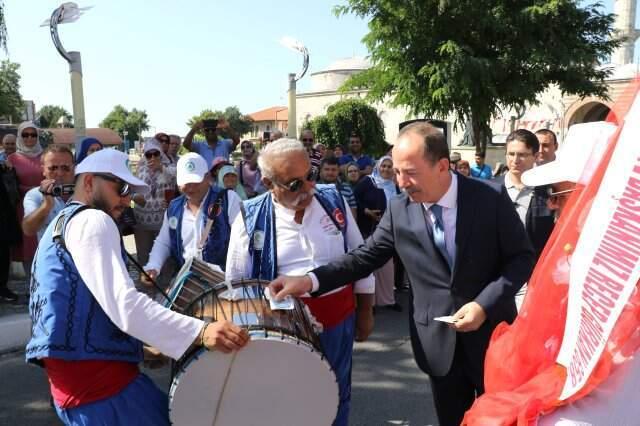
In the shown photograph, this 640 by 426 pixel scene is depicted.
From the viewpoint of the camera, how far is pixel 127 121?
3964 inches

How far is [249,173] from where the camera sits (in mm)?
8281

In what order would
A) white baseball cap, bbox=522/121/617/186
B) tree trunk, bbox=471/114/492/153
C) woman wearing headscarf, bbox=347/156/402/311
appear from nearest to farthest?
white baseball cap, bbox=522/121/617/186, woman wearing headscarf, bbox=347/156/402/311, tree trunk, bbox=471/114/492/153

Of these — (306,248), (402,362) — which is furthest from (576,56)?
(306,248)

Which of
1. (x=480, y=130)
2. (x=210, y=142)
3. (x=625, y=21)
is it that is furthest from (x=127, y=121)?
(x=210, y=142)

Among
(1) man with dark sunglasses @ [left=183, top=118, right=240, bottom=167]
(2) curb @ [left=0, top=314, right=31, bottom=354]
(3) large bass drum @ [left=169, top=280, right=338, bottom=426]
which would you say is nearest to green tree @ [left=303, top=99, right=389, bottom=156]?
(1) man with dark sunglasses @ [left=183, top=118, right=240, bottom=167]

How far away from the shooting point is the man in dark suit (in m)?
2.33

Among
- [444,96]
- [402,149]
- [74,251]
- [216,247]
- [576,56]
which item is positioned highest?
[576,56]

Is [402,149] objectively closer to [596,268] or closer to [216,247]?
[596,268]

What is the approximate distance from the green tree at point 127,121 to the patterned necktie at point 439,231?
328 ft

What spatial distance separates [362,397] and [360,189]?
3.29 metres

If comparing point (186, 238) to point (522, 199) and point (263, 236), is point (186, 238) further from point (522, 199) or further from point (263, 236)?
point (522, 199)

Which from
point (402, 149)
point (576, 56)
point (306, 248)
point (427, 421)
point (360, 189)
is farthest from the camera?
point (576, 56)

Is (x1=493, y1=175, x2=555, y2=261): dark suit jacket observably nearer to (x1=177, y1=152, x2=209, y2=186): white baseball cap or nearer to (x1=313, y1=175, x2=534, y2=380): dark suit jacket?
(x1=313, y1=175, x2=534, y2=380): dark suit jacket

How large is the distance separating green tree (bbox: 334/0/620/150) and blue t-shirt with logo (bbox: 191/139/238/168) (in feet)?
39.9
